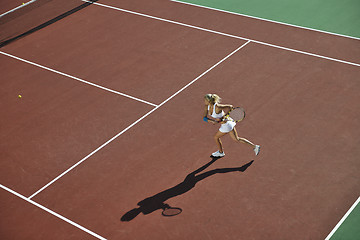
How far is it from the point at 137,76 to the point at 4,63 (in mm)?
5035

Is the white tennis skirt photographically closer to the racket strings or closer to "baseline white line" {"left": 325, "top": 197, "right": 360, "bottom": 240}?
the racket strings

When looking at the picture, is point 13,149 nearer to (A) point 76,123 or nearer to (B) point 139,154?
(A) point 76,123

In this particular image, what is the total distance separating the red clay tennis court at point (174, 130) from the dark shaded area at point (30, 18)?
0.58 meters

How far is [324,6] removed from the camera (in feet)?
61.0

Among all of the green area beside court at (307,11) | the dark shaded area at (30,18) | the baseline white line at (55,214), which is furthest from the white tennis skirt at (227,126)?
the dark shaded area at (30,18)

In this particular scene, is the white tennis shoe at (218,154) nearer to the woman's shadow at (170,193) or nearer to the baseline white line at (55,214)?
the woman's shadow at (170,193)

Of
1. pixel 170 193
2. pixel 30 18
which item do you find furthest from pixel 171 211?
pixel 30 18

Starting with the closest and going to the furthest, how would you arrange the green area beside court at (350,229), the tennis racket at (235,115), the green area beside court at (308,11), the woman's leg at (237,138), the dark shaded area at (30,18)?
the green area beside court at (350,229) < the tennis racket at (235,115) < the woman's leg at (237,138) < the green area beside court at (308,11) < the dark shaded area at (30,18)

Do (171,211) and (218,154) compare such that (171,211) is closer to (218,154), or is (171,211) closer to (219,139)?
(218,154)

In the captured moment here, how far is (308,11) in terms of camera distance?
1838 centimetres

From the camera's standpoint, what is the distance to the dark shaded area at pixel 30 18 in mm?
19452

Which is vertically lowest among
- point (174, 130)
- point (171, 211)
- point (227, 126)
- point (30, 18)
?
point (171, 211)

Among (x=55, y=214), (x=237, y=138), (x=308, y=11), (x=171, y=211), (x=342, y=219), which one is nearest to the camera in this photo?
(x=342, y=219)

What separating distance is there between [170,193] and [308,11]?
396 inches
